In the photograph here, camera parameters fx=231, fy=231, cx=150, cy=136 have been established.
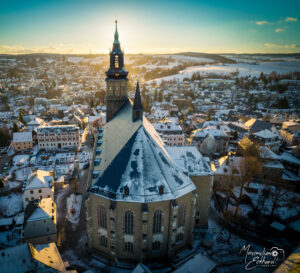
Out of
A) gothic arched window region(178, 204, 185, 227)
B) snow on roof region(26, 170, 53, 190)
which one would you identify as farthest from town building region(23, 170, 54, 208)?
gothic arched window region(178, 204, 185, 227)

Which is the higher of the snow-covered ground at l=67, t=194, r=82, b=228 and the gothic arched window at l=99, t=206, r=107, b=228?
the gothic arched window at l=99, t=206, r=107, b=228

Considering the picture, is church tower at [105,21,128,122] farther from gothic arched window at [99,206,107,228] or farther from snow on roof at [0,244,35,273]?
snow on roof at [0,244,35,273]

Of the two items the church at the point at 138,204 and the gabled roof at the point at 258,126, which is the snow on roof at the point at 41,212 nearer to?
the church at the point at 138,204

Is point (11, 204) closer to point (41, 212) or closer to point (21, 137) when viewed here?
point (41, 212)

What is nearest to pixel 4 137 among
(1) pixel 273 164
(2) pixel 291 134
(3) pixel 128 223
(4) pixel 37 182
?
(4) pixel 37 182

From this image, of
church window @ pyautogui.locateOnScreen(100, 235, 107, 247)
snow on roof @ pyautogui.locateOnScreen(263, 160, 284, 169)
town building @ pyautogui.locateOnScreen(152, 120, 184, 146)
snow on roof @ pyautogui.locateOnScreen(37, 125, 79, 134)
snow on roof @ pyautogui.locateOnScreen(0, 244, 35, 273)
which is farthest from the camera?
snow on roof @ pyautogui.locateOnScreen(37, 125, 79, 134)

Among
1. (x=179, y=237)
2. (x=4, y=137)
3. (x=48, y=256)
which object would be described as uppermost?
(x=48, y=256)
